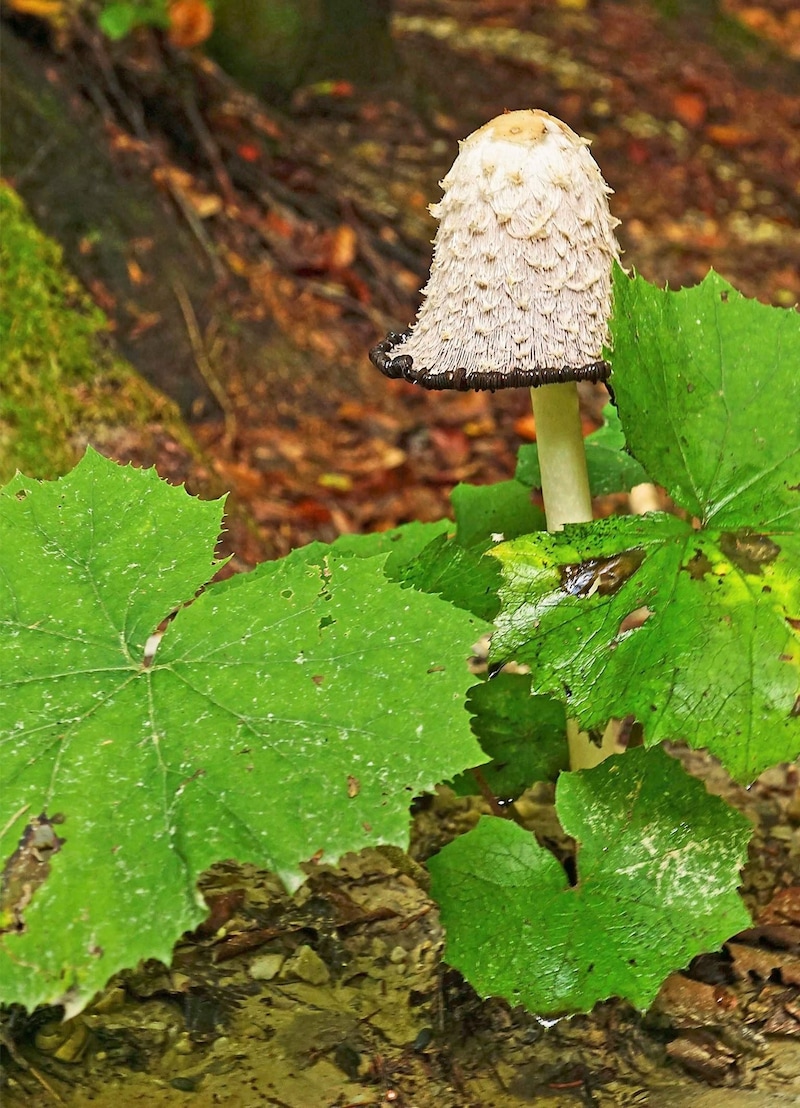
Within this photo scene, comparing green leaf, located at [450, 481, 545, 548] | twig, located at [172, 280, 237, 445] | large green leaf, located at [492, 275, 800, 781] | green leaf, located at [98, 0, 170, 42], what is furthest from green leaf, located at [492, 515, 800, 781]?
green leaf, located at [98, 0, 170, 42]

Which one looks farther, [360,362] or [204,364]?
[360,362]

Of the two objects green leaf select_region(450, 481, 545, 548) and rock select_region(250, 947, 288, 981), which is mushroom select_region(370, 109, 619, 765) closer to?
green leaf select_region(450, 481, 545, 548)

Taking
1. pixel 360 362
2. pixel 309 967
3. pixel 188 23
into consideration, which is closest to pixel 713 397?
pixel 309 967

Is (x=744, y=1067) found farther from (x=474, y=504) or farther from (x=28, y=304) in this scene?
(x=28, y=304)

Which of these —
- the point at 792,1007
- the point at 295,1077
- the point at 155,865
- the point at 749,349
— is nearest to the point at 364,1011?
the point at 295,1077

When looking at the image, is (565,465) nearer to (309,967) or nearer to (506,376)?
(506,376)

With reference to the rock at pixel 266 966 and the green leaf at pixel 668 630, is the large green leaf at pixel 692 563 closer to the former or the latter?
the green leaf at pixel 668 630

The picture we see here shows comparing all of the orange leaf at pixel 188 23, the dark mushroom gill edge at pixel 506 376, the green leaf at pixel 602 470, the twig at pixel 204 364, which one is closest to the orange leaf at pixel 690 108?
the orange leaf at pixel 188 23
